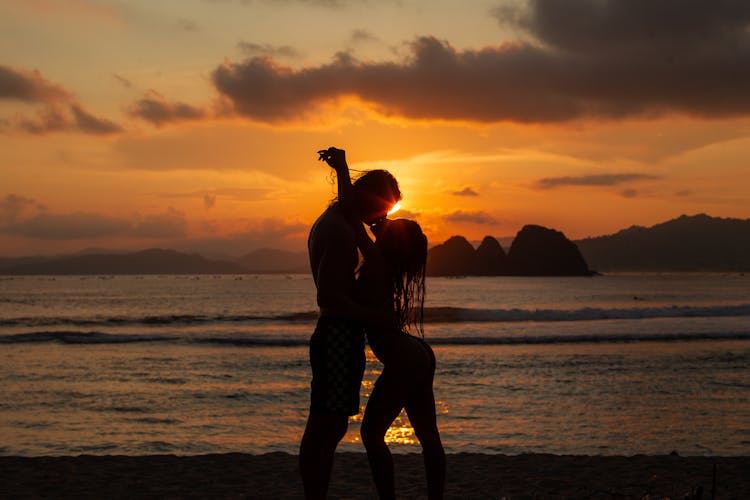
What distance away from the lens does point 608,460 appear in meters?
7.36

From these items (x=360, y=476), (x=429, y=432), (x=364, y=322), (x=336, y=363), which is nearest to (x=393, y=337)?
(x=364, y=322)

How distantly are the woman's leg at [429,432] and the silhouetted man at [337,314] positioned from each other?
372 millimetres

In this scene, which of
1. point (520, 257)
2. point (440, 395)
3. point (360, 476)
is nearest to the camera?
point (360, 476)

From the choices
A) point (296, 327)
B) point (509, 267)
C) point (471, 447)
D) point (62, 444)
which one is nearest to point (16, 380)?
point (62, 444)

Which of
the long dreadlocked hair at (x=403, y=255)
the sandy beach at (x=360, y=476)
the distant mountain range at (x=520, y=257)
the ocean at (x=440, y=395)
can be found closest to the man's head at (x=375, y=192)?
the long dreadlocked hair at (x=403, y=255)

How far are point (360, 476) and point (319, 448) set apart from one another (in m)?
3.47

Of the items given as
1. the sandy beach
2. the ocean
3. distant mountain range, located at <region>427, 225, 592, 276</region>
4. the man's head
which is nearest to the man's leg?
the man's head

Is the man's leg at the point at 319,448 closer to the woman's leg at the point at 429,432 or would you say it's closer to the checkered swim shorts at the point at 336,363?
the checkered swim shorts at the point at 336,363

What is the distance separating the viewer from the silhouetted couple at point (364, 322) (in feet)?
11.5

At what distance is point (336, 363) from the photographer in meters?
3.51

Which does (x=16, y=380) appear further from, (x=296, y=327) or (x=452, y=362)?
(x=296, y=327)

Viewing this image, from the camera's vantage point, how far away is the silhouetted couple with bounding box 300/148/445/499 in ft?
11.5

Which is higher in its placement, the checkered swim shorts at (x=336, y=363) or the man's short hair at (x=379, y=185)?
the man's short hair at (x=379, y=185)

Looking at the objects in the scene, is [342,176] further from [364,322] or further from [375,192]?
[364,322]
